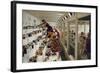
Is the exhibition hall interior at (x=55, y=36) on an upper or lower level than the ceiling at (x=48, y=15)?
lower

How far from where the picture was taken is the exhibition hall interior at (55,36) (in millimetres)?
1513

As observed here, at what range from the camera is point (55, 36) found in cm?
158

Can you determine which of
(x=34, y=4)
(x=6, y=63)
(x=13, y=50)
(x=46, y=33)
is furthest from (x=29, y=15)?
(x=6, y=63)

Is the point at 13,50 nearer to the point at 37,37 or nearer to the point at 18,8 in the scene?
the point at 37,37

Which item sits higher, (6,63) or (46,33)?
(46,33)

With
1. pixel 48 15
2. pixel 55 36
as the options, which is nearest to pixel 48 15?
pixel 48 15

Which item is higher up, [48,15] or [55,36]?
[48,15]

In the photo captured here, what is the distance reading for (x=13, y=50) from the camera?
1450mm

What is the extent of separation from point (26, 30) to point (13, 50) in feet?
0.60

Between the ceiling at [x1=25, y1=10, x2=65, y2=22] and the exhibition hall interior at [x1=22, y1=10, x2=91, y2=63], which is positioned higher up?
the ceiling at [x1=25, y1=10, x2=65, y2=22]

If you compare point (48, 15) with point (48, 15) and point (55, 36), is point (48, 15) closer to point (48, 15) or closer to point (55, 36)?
point (48, 15)

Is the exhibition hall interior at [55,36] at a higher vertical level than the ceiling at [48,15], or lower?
lower

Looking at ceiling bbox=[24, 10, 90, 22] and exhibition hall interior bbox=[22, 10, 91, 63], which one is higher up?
ceiling bbox=[24, 10, 90, 22]

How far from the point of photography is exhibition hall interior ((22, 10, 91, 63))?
4.96 feet
